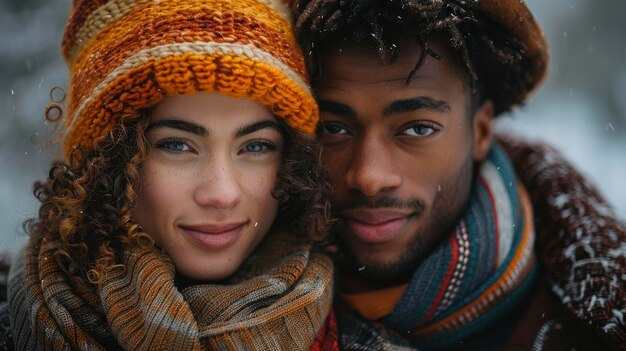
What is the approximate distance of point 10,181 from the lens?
5395 millimetres

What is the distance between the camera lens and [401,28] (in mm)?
2336

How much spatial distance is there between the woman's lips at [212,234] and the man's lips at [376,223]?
0.53 m

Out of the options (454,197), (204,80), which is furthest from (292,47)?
(454,197)

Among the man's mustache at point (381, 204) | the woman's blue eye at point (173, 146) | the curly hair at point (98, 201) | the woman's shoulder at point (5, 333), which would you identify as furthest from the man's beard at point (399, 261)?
the woman's shoulder at point (5, 333)

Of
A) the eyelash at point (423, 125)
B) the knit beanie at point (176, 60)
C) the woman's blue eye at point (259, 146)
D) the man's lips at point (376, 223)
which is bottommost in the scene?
the man's lips at point (376, 223)

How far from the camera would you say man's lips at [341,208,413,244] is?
2.52m

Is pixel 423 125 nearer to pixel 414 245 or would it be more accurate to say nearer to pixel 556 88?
pixel 414 245

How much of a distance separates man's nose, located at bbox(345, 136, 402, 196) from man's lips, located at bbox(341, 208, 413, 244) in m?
0.11

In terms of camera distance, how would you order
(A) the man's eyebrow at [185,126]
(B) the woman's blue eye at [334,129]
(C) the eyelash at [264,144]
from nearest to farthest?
(A) the man's eyebrow at [185,126]
(C) the eyelash at [264,144]
(B) the woman's blue eye at [334,129]

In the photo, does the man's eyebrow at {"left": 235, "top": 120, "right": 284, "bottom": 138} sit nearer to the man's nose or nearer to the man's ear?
the man's nose

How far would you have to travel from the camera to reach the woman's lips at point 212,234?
215 centimetres

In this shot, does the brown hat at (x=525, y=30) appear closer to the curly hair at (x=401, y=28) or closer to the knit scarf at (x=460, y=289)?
the curly hair at (x=401, y=28)

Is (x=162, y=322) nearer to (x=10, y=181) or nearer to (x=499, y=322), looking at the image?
(x=499, y=322)

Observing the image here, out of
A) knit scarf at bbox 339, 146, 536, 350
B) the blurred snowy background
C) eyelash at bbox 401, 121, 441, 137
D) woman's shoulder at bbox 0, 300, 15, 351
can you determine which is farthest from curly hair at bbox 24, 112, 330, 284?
the blurred snowy background
